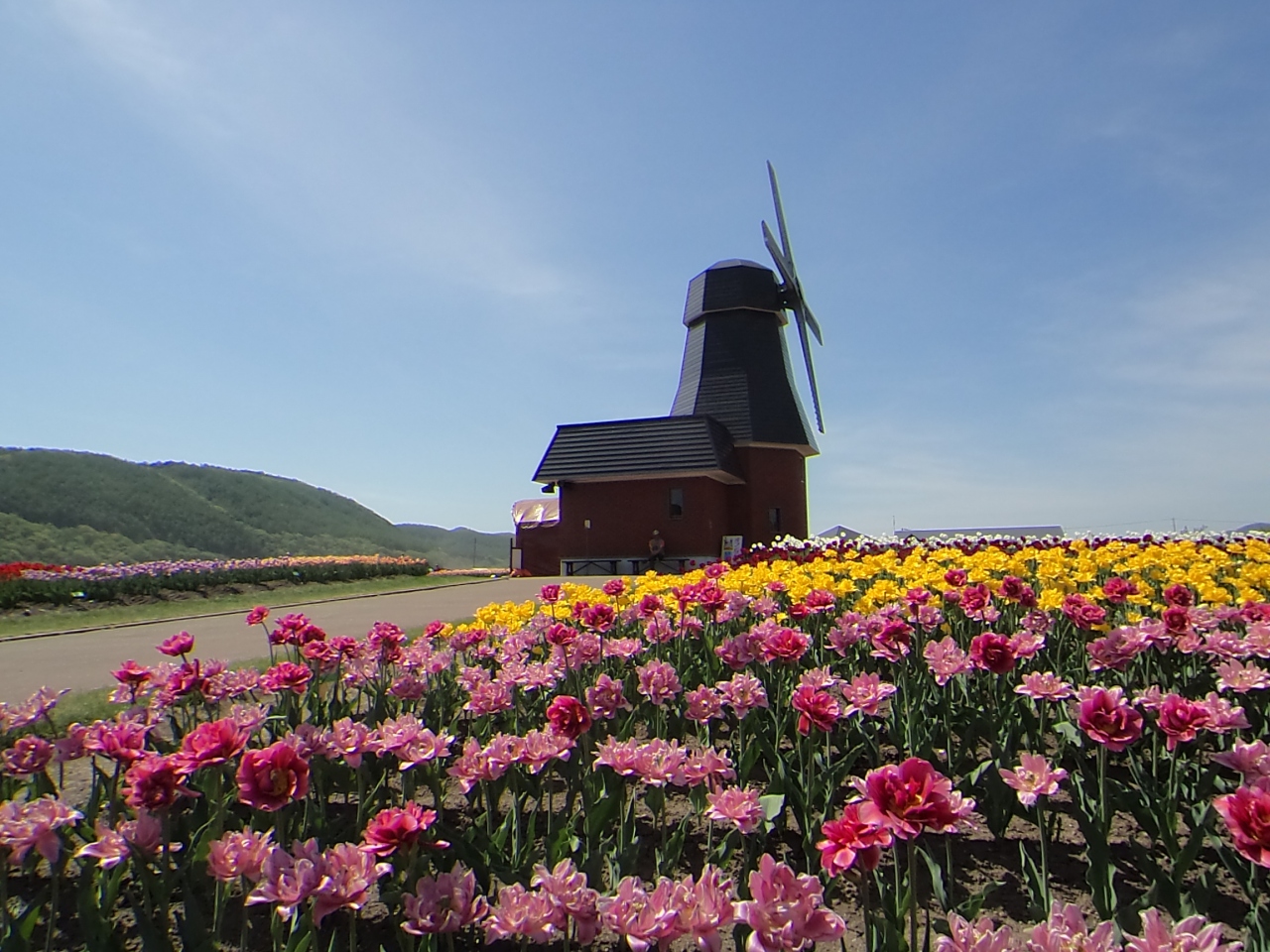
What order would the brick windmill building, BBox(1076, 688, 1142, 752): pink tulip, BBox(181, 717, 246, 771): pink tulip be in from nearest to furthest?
BBox(181, 717, 246, 771): pink tulip < BBox(1076, 688, 1142, 752): pink tulip < the brick windmill building

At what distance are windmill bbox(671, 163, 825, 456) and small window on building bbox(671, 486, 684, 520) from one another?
351cm

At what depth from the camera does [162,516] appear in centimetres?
9125

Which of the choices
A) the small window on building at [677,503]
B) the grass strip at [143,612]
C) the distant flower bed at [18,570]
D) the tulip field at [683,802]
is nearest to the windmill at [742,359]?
the small window on building at [677,503]

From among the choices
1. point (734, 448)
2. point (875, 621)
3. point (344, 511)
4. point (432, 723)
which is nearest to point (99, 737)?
point (432, 723)

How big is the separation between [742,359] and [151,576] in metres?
20.0

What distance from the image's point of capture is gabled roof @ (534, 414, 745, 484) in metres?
25.4

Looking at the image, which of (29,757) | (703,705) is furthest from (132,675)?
(703,705)

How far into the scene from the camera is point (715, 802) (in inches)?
80.7

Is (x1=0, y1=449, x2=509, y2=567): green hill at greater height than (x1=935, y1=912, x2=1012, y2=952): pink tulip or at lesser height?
greater

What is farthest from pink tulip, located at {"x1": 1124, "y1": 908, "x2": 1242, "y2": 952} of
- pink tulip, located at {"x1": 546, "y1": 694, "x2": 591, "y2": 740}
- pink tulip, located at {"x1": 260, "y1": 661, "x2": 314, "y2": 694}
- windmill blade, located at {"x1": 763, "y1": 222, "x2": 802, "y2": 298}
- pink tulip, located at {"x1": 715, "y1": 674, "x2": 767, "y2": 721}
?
windmill blade, located at {"x1": 763, "y1": 222, "x2": 802, "y2": 298}

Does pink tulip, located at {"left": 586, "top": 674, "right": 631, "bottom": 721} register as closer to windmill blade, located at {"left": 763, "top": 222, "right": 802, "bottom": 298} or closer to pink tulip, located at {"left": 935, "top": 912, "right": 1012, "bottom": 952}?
pink tulip, located at {"left": 935, "top": 912, "right": 1012, "bottom": 952}

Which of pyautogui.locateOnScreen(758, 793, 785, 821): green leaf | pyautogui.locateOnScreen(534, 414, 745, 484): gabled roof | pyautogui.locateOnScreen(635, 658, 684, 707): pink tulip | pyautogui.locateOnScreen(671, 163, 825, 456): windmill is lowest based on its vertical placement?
pyautogui.locateOnScreen(758, 793, 785, 821): green leaf

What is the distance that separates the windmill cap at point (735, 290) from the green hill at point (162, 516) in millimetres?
47454

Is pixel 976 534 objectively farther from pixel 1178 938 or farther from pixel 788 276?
pixel 1178 938
